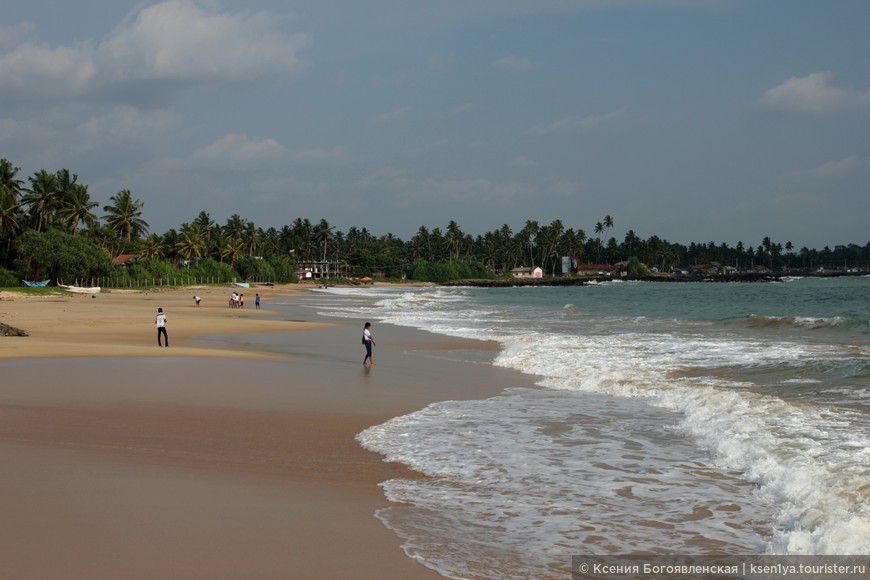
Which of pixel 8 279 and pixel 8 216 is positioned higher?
pixel 8 216

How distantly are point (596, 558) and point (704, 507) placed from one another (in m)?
1.85

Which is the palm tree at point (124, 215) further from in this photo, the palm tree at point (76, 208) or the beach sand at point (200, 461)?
the beach sand at point (200, 461)

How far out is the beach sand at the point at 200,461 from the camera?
550 cm

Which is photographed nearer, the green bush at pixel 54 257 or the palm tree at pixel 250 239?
the green bush at pixel 54 257

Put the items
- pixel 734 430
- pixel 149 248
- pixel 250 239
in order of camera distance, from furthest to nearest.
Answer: pixel 250 239 < pixel 149 248 < pixel 734 430

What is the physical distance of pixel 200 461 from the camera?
845 cm

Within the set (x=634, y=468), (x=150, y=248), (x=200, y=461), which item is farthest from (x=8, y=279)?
(x=634, y=468)

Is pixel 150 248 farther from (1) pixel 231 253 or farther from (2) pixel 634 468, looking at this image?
(2) pixel 634 468

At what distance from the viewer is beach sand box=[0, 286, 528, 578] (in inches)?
217

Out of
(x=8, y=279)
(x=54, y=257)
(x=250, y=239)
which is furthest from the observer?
(x=250, y=239)

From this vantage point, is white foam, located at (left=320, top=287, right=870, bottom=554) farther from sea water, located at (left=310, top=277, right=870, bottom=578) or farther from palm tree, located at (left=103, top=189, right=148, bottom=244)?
palm tree, located at (left=103, top=189, right=148, bottom=244)

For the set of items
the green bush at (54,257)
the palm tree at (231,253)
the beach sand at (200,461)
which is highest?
the palm tree at (231,253)

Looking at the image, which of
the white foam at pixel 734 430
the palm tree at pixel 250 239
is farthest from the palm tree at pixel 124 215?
the white foam at pixel 734 430

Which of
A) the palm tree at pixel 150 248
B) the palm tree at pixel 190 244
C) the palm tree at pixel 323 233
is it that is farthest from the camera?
the palm tree at pixel 323 233
